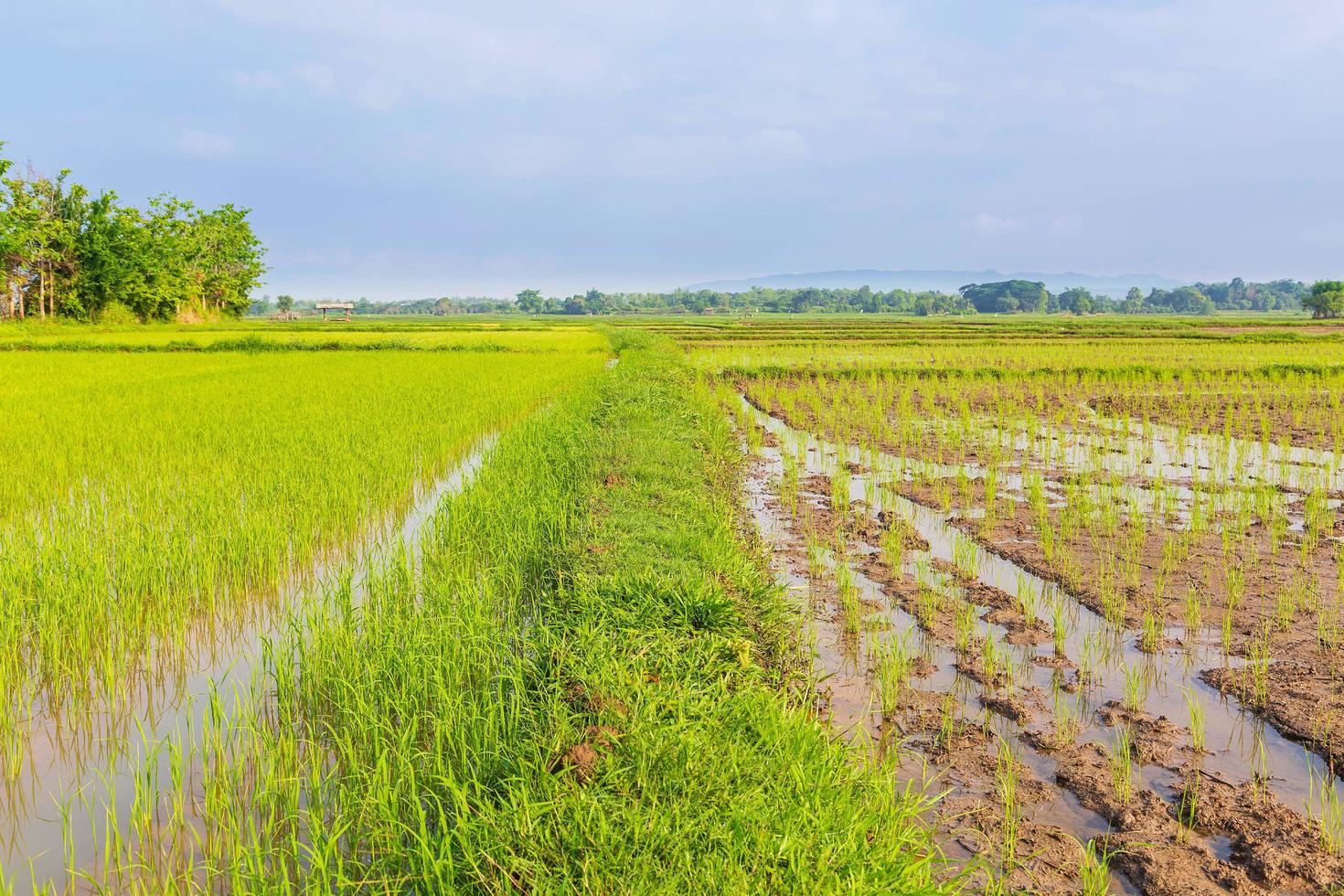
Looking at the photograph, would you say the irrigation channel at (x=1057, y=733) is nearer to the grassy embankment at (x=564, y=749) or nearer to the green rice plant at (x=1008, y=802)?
the green rice plant at (x=1008, y=802)

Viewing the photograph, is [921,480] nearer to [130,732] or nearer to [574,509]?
[574,509]

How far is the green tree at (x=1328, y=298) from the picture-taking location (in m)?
70.2

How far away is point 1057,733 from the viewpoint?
321 centimetres

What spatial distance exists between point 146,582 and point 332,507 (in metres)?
1.75

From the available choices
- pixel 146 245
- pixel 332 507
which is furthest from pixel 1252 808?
pixel 146 245

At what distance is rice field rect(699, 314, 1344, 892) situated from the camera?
2.62m

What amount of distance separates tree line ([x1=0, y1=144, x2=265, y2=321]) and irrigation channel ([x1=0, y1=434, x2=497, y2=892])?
35.0 m

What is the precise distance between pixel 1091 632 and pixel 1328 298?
86.0 meters

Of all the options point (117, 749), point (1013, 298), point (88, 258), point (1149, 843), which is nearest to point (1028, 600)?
point (1149, 843)

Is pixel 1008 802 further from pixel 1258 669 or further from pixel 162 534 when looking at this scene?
pixel 162 534

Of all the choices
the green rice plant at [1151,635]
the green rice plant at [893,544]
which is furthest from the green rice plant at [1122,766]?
the green rice plant at [893,544]

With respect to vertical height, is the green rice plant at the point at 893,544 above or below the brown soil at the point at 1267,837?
above

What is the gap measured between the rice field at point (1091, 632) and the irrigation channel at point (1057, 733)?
0.01 meters

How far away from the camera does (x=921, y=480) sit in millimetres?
8109
